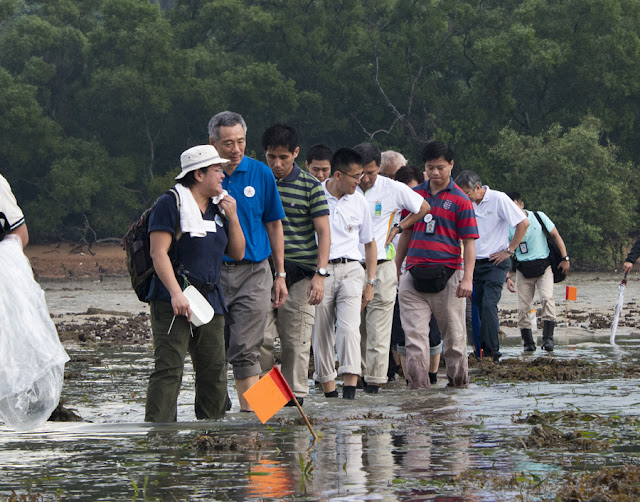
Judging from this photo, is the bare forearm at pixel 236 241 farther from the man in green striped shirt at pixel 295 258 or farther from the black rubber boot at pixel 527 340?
the black rubber boot at pixel 527 340

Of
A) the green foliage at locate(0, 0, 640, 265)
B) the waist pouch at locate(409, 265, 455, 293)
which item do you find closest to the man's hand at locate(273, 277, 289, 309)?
the waist pouch at locate(409, 265, 455, 293)

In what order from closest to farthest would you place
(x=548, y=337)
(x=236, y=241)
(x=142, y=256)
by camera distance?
(x=142, y=256)
(x=236, y=241)
(x=548, y=337)

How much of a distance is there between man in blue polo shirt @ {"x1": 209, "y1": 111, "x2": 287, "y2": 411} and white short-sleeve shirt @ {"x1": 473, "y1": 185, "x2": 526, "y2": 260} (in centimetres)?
526

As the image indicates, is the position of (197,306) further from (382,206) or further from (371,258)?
(382,206)

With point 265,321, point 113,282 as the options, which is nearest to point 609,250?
point 113,282

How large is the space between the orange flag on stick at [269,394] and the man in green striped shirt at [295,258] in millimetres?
2343

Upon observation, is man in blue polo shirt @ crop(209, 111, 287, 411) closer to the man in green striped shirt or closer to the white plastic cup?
the man in green striped shirt

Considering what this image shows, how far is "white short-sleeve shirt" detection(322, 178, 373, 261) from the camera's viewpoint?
9.62m

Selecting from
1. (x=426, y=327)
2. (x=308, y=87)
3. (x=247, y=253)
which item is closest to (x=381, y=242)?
(x=426, y=327)

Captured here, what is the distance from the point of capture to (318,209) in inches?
358

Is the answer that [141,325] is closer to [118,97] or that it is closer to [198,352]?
[198,352]

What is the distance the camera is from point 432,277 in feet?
33.0

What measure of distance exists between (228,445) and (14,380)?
1.20 m

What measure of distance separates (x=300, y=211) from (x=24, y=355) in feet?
9.78
